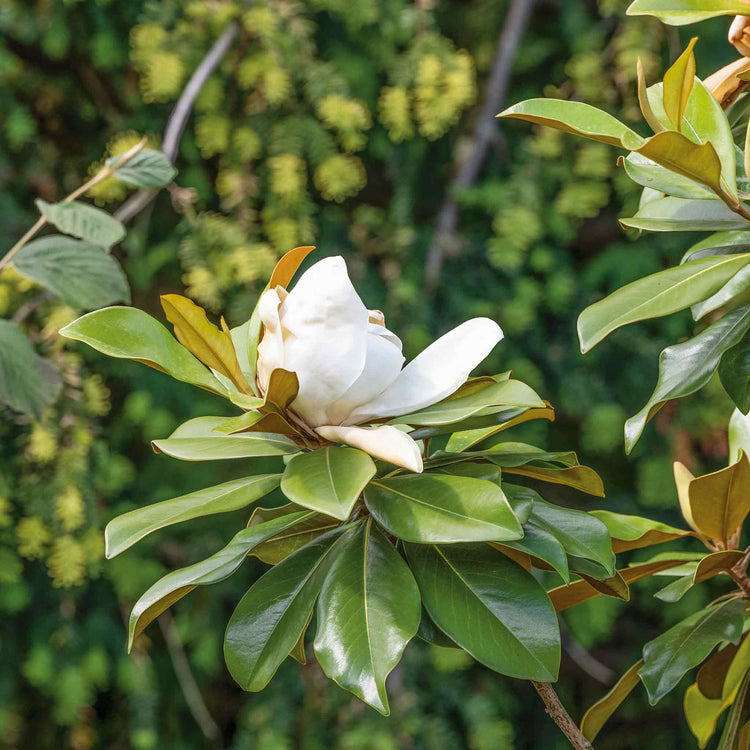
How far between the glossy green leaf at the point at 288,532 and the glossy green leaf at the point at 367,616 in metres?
0.03

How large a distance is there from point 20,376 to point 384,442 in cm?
53

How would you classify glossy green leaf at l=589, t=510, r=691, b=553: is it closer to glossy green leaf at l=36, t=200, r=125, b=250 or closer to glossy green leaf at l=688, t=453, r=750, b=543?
glossy green leaf at l=688, t=453, r=750, b=543

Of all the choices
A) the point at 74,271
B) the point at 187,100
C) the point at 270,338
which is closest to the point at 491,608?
the point at 270,338

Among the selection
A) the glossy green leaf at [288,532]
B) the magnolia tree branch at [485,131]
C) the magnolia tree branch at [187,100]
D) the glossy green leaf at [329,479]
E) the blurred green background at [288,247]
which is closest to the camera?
the glossy green leaf at [329,479]

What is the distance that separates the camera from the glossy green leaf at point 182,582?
0.35 metres

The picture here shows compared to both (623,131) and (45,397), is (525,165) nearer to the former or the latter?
(45,397)

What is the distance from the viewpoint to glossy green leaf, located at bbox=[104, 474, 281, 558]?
343mm

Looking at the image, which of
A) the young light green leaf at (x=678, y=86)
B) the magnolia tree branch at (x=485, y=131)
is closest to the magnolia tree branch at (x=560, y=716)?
the young light green leaf at (x=678, y=86)

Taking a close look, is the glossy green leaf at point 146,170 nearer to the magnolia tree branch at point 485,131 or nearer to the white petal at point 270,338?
the white petal at point 270,338

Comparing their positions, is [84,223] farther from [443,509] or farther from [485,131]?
[485,131]

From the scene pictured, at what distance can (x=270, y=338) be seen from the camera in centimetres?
38

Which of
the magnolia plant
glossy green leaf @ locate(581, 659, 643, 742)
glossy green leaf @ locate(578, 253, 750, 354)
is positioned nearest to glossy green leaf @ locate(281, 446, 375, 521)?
the magnolia plant

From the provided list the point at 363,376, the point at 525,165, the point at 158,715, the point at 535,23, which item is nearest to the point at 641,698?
the point at 158,715

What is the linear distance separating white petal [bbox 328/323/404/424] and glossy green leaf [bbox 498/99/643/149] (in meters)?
0.11
